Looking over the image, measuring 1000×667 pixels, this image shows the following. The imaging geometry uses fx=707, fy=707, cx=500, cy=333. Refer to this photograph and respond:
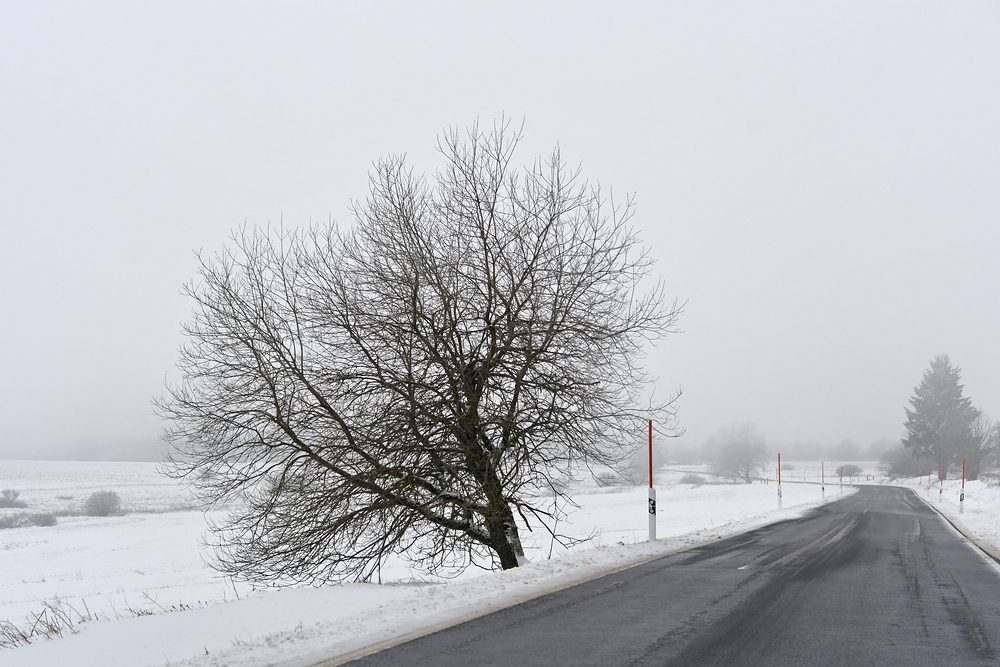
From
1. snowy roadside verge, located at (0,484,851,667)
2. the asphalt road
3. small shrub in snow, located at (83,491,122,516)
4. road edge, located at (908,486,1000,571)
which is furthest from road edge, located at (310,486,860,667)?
small shrub in snow, located at (83,491,122,516)

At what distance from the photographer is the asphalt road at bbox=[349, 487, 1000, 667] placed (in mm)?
5359

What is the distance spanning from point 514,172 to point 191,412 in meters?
6.98

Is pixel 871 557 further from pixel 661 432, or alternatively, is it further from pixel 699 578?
pixel 699 578

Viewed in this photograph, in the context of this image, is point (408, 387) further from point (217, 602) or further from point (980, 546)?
point (980, 546)

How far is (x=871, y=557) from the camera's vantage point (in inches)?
506

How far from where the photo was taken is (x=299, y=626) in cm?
660

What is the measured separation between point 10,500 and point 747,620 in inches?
2743

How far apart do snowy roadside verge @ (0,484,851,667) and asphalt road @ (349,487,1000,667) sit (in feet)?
1.47

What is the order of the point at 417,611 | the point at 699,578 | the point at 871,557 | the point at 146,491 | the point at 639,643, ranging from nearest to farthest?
the point at 639,643
the point at 417,611
the point at 699,578
the point at 871,557
the point at 146,491

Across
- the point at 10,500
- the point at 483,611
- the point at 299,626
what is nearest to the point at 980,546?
the point at 483,611

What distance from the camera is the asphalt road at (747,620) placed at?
5.36 metres

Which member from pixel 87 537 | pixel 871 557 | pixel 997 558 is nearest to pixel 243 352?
pixel 871 557

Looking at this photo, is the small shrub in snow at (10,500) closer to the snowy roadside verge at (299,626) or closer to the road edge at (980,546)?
the snowy roadside verge at (299,626)

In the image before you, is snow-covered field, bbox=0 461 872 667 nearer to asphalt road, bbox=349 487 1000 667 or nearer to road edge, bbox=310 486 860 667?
road edge, bbox=310 486 860 667
